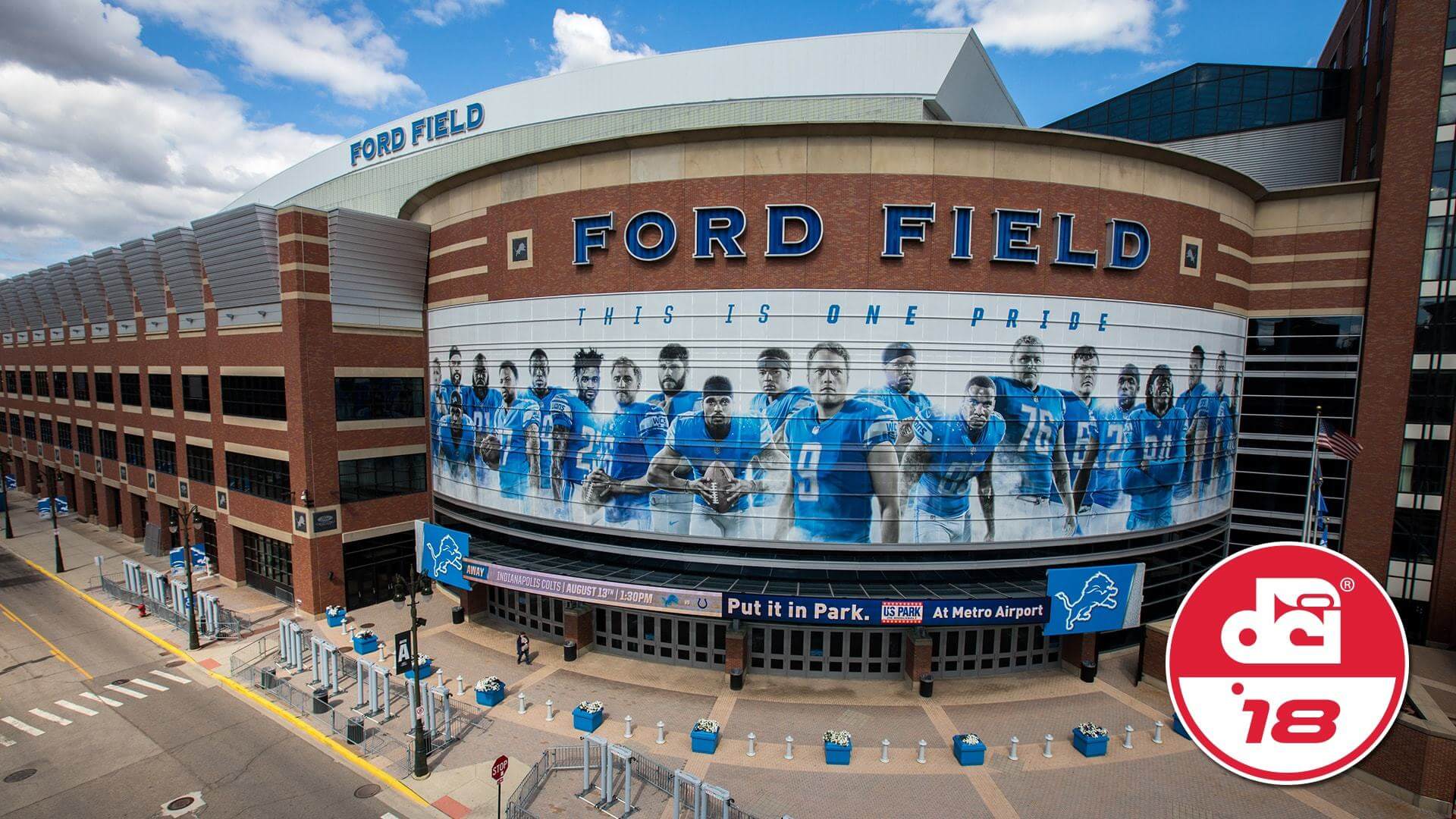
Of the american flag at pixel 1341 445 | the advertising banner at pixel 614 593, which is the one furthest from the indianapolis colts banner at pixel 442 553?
the american flag at pixel 1341 445

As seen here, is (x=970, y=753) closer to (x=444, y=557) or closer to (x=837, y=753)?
(x=837, y=753)

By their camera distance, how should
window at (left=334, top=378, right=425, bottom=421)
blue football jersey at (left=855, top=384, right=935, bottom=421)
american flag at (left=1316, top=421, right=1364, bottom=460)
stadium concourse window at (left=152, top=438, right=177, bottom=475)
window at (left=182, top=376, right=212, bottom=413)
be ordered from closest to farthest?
1. american flag at (left=1316, top=421, right=1364, bottom=460)
2. blue football jersey at (left=855, top=384, right=935, bottom=421)
3. window at (left=334, top=378, right=425, bottom=421)
4. window at (left=182, top=376, right=212, bottom=413)
5. stadium concourse window at (left=152, top=438, right=177, bottom=475)

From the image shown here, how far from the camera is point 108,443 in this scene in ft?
155

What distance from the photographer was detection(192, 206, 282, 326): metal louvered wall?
31109 millimetres

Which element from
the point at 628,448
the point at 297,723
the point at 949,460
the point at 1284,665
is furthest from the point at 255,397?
the point at 1284,665

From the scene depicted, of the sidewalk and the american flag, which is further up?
the american flag

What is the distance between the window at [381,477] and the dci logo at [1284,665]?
35.8 metres

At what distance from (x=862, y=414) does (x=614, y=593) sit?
11.7 m

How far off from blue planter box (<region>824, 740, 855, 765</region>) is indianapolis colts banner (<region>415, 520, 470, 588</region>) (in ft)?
55.6

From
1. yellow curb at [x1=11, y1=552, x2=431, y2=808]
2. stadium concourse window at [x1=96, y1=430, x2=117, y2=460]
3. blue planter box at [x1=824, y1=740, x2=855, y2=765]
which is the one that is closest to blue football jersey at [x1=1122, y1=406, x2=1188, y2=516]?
blue planter box at [x1=824, y1=740, x2=855, y2=765]

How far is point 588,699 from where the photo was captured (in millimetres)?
23047

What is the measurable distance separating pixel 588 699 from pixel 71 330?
57817 mm

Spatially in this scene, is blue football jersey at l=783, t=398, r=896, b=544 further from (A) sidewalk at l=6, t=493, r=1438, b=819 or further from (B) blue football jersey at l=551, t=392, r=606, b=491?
(B) blue football jersey at l=551, t=392, r=606, b=491

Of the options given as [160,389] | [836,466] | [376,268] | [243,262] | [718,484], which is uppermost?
[243,262]
